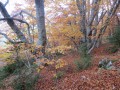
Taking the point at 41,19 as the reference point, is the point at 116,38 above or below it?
below

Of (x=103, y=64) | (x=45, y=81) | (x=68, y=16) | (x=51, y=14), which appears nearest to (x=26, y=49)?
(x=45, y=81)

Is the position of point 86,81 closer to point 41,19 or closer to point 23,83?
point 23,83

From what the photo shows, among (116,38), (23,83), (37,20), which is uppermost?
(37,20)

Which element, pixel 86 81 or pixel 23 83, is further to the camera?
pixel 23 83

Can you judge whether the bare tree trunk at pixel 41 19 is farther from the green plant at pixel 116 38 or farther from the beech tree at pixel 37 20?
the green plant at pixel 116 38

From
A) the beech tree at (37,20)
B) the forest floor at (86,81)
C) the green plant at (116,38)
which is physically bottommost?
the forest floor at (86,81)

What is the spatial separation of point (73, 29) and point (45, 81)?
229 inches

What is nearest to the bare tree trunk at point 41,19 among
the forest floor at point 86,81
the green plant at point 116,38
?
the forest floor at point 86,81

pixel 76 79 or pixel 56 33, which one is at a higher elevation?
pixel 56 33

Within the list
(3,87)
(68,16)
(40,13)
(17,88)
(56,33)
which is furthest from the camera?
(68,16)

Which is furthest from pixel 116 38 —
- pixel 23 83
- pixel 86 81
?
pixel 23 83

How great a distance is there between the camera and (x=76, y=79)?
643 centimetres

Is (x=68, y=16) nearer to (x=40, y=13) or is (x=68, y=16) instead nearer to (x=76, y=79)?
(x=40, y=13)

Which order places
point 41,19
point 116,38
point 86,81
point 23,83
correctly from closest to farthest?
point 86,81 < point 23,83 < point 41,19 < point 116,38
